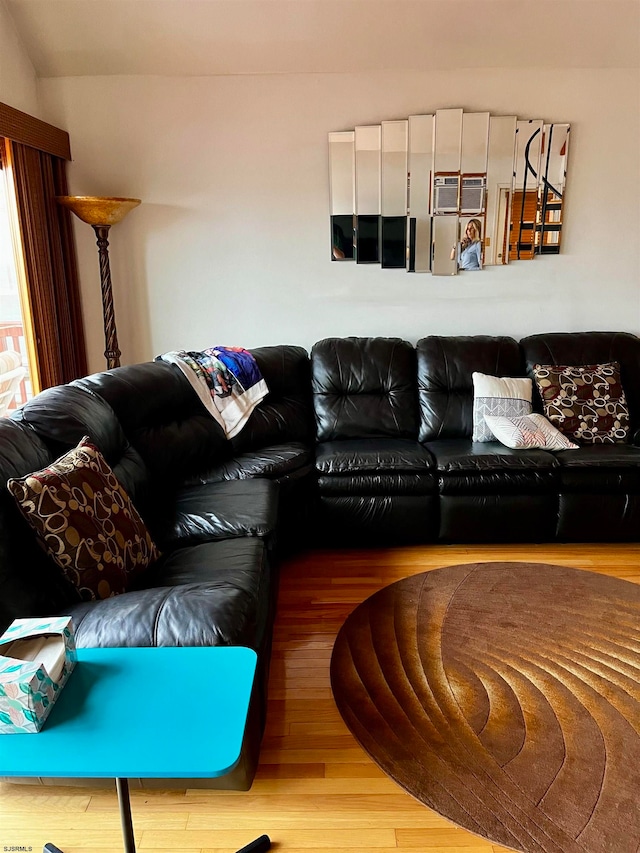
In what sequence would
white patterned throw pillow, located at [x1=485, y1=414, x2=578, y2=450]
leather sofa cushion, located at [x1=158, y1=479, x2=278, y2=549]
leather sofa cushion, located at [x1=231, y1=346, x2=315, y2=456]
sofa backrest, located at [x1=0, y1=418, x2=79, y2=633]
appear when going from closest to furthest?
1. sofa backrest, located at [x1=0, y1=418, x2=79, y2=633]
2. leather sofa cushion, located at [x1=158, y1=479, x2=278, y2=549]
3. white patterned throw pillow, located at [x1=485, y1=414, x2=578, y2=450]
4. leather sofa cushion, located at [x1=231, y1=346, x2=315, y2=456]

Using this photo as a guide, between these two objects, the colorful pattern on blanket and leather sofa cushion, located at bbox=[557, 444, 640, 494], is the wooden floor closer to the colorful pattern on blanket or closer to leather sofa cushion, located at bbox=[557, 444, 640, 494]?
the colorful pattern on blanket

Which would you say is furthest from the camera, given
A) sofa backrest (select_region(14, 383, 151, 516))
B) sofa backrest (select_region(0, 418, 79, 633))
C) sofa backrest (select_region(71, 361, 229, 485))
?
sofa backrest (select_region(71, 361, 229, 485))

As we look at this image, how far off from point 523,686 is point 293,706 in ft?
2.56

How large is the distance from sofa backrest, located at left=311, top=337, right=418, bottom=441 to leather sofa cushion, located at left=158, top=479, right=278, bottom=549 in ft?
2.84

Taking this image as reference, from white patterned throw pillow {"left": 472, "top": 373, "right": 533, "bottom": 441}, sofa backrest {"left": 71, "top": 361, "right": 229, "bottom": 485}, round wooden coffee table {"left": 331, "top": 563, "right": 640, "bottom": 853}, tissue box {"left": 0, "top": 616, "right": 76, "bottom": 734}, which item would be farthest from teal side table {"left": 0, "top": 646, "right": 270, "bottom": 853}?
white patterned throw pillow {"left": 472, "top": 373, "right": 533, "bottom": 441}

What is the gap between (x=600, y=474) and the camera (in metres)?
3.13

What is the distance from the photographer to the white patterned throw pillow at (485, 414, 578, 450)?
3.26 meters

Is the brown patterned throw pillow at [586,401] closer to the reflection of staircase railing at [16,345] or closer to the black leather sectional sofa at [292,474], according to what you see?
the black leather sectional sofa at [292,474]

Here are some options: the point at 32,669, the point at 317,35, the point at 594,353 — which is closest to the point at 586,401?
the point at 594,353

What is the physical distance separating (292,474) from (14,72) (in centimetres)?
253

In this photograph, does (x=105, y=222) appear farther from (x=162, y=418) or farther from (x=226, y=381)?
(x=162, y=418)

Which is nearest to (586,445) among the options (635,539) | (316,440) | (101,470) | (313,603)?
(635,539)

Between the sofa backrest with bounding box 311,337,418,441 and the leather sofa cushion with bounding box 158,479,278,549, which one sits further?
the sofa backrest with bounding box 311,337,418,441

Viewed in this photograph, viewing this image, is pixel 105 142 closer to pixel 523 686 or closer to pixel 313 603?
pixel 313 603
